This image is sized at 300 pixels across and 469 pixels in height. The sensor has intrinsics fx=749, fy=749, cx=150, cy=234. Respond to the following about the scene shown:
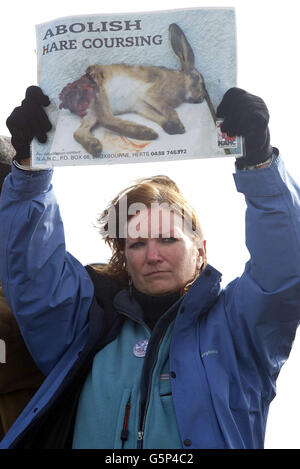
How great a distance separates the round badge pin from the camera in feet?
10.9

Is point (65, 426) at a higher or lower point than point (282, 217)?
lower

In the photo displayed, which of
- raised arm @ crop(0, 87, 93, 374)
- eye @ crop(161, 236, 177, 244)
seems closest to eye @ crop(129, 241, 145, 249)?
eye @ crop(161, 236, 177, 244)

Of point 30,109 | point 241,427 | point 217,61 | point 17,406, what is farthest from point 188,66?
point 17,406

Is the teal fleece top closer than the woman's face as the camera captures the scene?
Yes

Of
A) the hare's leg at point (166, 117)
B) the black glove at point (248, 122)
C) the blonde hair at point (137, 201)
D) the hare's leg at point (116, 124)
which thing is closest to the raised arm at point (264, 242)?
the black glove at point (248, 122)

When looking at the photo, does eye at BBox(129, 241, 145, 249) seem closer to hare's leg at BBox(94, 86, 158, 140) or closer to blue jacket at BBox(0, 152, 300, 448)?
blue jacket at BBox(0, 152, 300, 448)

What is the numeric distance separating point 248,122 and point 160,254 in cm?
75

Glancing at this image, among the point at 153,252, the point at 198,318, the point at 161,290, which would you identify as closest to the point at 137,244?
the point at 153,252

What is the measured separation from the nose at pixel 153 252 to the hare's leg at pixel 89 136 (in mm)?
509

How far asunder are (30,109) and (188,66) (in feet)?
2.39

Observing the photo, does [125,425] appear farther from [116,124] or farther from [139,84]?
[139,84]

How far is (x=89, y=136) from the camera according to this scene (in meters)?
3.32

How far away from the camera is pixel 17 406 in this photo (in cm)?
363

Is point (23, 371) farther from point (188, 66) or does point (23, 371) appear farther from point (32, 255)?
point (188, 66)
